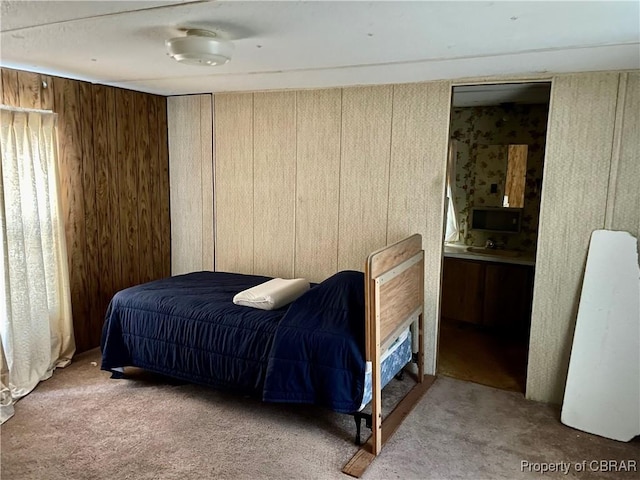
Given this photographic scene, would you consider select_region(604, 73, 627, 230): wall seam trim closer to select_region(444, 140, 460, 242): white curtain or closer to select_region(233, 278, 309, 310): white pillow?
select_region(444, 140, 460, 242): white curtain

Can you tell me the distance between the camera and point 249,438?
9.30 feet

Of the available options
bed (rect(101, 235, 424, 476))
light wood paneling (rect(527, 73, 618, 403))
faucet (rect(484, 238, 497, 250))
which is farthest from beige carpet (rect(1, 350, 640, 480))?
faucet (rect(484, 238, 497, 250))

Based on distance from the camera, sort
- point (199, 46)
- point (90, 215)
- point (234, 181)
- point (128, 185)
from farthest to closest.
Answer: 1. point (234, 181)
2. point (128, 185)
3. point (90, 215)
4. point (199, 46)

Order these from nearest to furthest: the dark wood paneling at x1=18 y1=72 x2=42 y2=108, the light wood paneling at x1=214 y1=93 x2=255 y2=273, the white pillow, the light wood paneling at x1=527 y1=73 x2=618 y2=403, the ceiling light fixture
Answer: the ceiling light fixture → the light wood paneling at x1=527 y1=73 x2=618 y2=403 → the white pillow → the dark wood paneling at x1=18 y1=72 x2=42 y2=108 → the light wood paneling at x1=214 y1=93 x2=255 y2=273

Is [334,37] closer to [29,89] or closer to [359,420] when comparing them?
[359,420]

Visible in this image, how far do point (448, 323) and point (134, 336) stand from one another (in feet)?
10.1

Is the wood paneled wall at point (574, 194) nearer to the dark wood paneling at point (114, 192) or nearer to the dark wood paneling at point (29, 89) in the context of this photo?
the dark wood paneling at point (114, 192)

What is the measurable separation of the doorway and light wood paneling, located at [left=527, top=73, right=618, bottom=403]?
2.48ft

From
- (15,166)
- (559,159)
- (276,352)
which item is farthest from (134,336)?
(559,159)

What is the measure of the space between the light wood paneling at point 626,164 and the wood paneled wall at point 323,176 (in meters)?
1.08

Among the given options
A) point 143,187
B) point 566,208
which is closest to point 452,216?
point 566,208

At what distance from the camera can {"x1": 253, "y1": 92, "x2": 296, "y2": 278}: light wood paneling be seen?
161 inches

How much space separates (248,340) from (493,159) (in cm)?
321

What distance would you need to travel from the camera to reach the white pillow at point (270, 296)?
10.5 feet
